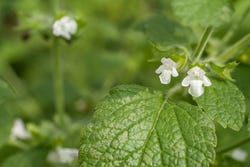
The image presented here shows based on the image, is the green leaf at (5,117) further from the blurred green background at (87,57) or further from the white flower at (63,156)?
the blurred green background at (87,57)

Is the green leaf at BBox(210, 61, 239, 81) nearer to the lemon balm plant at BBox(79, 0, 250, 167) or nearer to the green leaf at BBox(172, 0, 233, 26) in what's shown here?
the lemon balm plant at BBox(79, 0, 250, 167)

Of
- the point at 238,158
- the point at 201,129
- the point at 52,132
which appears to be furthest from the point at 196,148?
the point at 52,132

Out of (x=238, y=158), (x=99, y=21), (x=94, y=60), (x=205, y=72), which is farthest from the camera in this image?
(x=99, y=21)

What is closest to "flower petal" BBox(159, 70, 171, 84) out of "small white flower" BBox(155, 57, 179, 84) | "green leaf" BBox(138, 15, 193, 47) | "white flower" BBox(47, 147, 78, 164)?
"small white flower" BBox(155, 57, 179, 84)

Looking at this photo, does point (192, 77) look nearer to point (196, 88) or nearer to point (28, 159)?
point (196, 88)

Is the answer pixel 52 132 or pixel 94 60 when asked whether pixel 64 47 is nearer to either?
pixel 94 60
